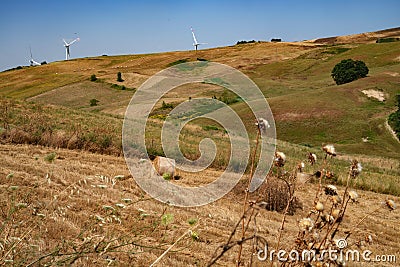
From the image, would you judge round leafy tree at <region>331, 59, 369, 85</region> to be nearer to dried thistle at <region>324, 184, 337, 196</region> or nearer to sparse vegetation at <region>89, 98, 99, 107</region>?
sparse vegetation at <region>89, 98, 99, 107</region>

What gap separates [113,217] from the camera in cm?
438

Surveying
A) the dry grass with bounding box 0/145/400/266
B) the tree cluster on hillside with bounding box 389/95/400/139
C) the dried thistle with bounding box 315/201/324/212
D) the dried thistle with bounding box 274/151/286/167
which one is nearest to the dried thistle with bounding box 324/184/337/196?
the dried thistle with bounding box 315/201/324/212

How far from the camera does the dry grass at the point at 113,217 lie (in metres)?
4.24

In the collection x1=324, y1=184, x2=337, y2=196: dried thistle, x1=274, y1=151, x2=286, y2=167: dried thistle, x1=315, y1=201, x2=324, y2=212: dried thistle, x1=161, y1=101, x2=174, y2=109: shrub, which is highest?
x1=274, y1=151, x2=286, y2=167: dried thistle

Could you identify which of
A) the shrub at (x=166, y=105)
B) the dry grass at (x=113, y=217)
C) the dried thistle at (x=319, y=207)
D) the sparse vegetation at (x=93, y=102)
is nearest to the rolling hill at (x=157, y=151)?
the dry grass at (x=113, y=217)

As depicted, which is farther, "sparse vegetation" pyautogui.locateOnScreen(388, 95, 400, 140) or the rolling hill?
"sparse vegetation" pyautogui.locateOnScreen(388, 95, 400, 140)

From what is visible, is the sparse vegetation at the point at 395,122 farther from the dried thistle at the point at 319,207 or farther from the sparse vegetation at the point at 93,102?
the dried thistle at the point at 319,207

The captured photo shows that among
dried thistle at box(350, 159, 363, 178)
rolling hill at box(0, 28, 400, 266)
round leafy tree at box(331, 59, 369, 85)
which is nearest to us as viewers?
dried thistle at box(350, 159, 363, 178)

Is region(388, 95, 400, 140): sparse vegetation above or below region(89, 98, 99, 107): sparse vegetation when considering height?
below

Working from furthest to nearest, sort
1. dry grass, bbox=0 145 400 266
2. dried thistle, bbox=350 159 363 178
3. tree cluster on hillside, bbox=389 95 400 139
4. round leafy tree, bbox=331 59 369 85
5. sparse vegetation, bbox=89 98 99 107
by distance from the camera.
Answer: round leafy tree, bbox=331 59 369 85
sparse vegetation, bbox=89 98 99 107
tree cluster on hillside, bbox=389 95 400 139
dry grass, bbox=0 145 400 266
dried thistle, bbox=350 159 363 178

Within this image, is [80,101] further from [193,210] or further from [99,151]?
[193,210]

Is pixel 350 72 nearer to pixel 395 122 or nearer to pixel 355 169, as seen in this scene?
pixel 395 122

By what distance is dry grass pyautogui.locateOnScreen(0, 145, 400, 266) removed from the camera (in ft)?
13.9

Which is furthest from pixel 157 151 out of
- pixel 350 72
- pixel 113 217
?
pixel 350 72
